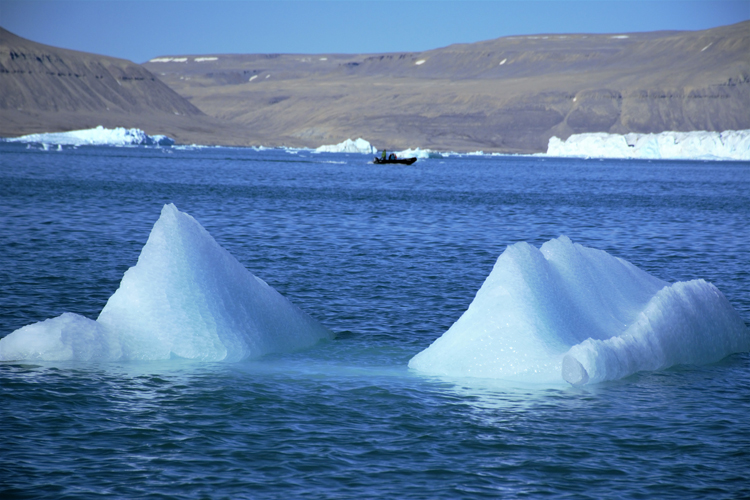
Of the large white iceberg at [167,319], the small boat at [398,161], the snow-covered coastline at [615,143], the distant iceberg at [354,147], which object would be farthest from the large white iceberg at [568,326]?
the distant iceberg at [354,147]

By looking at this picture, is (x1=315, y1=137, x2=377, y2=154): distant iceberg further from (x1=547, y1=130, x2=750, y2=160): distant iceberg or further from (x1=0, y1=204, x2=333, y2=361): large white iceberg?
(x1=0, y1=204, x2=333, y2=361): large white iceberg

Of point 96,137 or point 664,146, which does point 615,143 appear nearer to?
point 664,146

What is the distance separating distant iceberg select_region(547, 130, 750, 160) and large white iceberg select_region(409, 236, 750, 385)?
109200mm

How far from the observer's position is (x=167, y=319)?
420 inches

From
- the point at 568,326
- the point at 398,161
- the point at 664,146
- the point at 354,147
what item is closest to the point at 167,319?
the point at 568,326

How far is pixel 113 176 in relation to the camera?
58.9 meters

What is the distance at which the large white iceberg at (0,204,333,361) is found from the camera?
34.7ft

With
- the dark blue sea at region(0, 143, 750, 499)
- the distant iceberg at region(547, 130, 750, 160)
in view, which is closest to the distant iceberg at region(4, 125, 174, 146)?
the distant iceberg at region(547, 130, 750, 160)

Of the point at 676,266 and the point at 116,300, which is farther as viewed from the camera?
the point at 676,266

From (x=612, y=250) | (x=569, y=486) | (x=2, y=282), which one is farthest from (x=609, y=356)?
(x=612, y=250)

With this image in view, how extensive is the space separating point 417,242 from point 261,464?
740 inches

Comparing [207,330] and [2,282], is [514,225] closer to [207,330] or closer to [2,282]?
[2,282]

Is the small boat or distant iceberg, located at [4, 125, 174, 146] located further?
distant iceberg, located at [4, 125, 174, 146]

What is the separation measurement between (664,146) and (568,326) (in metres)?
124
